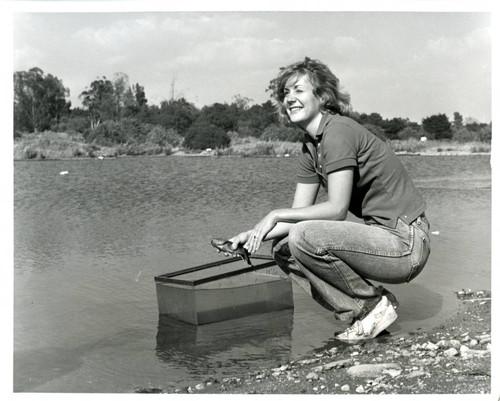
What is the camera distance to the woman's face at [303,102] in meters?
3.26

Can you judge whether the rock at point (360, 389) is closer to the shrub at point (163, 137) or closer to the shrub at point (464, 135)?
the shrub at point (464, 135)

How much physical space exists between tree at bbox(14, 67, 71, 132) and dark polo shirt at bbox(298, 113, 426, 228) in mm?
3902

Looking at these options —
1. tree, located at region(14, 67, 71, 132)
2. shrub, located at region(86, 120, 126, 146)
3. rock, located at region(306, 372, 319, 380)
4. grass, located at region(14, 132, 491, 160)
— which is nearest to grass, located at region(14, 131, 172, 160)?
grass, located at region(14, 132, 491, 160)

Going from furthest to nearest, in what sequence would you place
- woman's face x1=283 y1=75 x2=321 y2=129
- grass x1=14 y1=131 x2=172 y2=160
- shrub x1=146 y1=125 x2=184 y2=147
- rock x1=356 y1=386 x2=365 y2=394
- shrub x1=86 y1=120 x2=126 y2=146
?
shrub x1=146 y1=125 x2=184 y2=147 → shrub x1=86 y1=120 x2=126 y2=146 → grass x1=14 y1=131 x2=172 y2=160 → woman's face x1=283 y1=75 x2=321 y2=129 → rock x1=356 y1=386 x2=365 y2=394

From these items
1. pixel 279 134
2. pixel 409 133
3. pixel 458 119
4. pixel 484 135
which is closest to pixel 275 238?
pixel 458 119

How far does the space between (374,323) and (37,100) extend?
679 centimetres

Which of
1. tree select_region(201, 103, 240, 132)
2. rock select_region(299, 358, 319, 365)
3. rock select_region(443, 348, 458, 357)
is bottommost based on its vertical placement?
rock select_region(299, 358, 319, 365)

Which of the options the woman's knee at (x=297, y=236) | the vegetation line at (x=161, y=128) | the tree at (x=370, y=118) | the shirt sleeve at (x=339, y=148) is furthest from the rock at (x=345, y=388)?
the tree at (x=370, y=118)

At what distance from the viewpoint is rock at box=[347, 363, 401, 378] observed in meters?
2.84

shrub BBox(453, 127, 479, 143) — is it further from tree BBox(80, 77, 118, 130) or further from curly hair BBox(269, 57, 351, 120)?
curly hair BBox(269, 57, 351, 120)

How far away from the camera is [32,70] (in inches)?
277

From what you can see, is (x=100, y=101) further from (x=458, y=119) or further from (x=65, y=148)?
(x=458, y=119)
